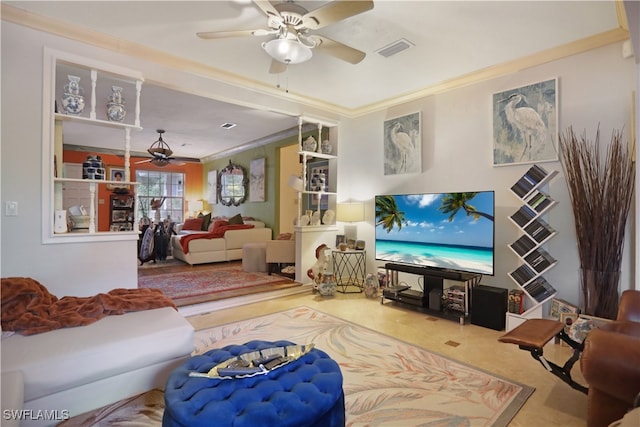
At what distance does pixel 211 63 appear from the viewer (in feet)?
11.4

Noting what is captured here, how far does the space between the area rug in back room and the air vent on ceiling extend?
10.3ft

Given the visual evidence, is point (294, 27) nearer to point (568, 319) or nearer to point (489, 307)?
point (489, 307)

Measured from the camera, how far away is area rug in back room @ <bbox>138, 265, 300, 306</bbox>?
3.97 metres

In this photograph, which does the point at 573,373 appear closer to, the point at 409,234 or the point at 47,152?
the point at 409,234

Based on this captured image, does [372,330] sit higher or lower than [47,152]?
lower

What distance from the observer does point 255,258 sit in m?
5.62

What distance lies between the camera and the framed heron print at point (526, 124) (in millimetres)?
3111

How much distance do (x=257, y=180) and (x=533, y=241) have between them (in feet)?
18.7

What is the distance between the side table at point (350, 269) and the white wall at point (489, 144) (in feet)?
0.55

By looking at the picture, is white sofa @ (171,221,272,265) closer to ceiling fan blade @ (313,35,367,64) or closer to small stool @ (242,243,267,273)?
small stool @ (242,243,267,273)

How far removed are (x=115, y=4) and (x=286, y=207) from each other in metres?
4.74

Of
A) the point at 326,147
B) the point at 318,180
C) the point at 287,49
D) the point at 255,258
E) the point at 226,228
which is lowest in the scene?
the point at 255,258

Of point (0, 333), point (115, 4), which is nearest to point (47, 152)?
point (115, 4)

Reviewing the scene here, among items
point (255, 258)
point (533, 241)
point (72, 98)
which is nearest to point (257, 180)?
point (255, 258)
